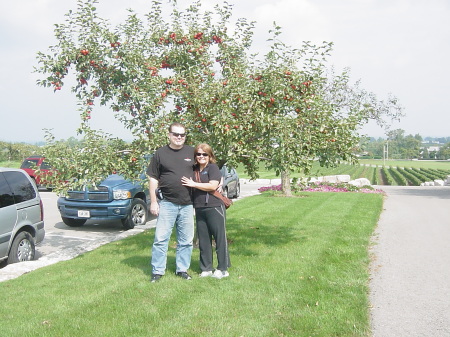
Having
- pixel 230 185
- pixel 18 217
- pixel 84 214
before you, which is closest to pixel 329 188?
pixel 230 185

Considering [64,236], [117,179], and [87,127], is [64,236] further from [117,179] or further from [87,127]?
[87,127]

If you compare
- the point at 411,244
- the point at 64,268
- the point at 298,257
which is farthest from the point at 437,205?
the point at 64,268

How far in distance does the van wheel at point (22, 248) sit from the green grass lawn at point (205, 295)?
2.61ft

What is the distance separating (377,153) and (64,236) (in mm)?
151970

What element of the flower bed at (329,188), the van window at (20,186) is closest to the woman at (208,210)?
the van window at (20,186)

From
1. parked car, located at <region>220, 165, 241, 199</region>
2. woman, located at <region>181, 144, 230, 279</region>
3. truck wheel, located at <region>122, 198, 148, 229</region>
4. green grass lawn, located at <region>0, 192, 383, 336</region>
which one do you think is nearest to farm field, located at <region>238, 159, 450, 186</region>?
parked car, located at <region>220, 165, 241, 199</region>

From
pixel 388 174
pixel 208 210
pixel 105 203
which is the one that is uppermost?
pixel 208 210

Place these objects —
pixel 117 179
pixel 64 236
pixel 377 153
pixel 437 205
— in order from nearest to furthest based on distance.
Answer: pixel 64 236 → pixel 117 179 → pixel 437 205 → pixel 377 153

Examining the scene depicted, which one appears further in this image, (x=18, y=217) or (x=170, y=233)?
(x=18, y=217)

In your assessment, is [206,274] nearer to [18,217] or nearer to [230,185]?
[18,217]

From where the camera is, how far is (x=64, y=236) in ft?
35.1

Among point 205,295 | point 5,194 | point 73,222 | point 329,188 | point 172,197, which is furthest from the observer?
point 329,188

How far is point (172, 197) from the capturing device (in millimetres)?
6047

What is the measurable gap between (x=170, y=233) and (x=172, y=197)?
50 centimetres
